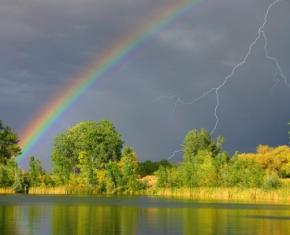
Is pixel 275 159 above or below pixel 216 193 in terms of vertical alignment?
above

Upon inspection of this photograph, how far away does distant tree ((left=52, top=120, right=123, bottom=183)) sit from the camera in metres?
142

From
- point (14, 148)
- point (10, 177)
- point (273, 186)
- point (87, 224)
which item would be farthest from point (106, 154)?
point (87, 224)

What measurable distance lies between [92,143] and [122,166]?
26.2 metres

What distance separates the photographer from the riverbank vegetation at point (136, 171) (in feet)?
292

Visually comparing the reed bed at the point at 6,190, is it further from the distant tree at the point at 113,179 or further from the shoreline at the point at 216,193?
the distant tree at the point at 113,179

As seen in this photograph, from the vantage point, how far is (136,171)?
11762 cm

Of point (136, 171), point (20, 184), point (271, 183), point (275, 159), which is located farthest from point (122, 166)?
point (271, 183)

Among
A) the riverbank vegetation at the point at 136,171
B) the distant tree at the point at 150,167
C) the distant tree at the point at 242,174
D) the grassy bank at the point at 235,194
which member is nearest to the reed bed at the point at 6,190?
the riverbank vegetation at the point at 136,171

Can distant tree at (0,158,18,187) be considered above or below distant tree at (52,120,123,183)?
below

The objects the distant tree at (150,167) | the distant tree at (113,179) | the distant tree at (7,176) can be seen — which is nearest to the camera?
the distant tree at (7,176)

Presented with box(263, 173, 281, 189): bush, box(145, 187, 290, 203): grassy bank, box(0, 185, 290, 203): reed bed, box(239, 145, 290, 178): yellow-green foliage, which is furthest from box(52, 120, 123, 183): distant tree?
box(263, 173, 281, 189): bush

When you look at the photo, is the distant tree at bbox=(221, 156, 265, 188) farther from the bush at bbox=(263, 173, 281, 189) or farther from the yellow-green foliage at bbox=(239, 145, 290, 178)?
the yellow-green foliage at bbox=(239, 145, 290, 178)

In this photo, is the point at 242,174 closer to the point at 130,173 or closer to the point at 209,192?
the point at 209,192

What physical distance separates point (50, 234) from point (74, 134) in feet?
372
